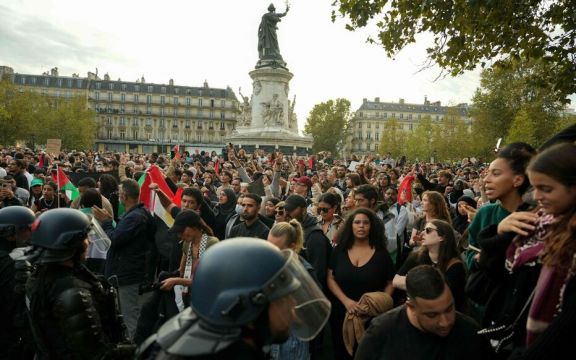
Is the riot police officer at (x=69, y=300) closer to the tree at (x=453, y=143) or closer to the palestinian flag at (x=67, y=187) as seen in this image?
the palestinian flag at (x=67, y=187)

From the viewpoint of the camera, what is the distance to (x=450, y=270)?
167 inches

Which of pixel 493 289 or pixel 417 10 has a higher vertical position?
pixel 417 10

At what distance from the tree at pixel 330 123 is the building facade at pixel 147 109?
865 inches

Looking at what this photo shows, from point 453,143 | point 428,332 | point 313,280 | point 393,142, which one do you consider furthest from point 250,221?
point 393,142

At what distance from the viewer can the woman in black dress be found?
494 cm

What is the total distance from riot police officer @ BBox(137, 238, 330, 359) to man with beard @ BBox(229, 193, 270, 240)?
4.22 meters

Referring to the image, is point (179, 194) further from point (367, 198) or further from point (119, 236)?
point (367, 198)

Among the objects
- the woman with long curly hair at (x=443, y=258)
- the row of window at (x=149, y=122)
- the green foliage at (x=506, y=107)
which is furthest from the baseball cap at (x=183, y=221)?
the row of window at (x=149, y=122)

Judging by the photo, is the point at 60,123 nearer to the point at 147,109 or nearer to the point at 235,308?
the point at 147,109

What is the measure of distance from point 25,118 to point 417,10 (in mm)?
53577

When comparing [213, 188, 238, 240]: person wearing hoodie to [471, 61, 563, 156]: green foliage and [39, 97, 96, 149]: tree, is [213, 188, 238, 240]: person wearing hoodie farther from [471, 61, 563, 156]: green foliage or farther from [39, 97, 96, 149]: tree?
[39, 97, 96, 149]: tree

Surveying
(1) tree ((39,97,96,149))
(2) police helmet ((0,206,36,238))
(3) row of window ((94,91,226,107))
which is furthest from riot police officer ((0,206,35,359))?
(3) row of window ((94,91,226,107))

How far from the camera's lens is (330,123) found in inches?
3612

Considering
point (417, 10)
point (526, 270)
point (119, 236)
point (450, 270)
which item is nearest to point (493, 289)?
point (526, 270)
